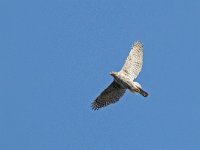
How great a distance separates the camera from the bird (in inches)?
1917

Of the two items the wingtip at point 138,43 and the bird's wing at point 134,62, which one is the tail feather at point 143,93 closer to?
the bird's wing at point 134,62

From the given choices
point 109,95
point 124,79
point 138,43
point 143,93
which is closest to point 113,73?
point 124,79

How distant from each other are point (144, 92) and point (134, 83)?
1086mm

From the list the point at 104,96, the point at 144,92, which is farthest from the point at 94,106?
the point at 144,92

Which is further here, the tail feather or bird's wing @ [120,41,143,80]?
bird's wing @ [120,41,143,80]

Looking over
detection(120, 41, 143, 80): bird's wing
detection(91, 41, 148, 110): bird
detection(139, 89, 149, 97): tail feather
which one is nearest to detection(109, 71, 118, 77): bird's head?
detection(91, 41, 148, 110): bird

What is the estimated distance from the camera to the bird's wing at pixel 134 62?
49469 millimetres

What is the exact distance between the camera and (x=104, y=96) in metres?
50.2

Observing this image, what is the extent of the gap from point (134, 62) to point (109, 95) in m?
2.81

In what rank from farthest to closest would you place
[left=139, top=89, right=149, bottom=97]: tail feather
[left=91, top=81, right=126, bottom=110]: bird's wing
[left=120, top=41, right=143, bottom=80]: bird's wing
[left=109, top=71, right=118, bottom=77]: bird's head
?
1. [left=91, top=81, right=126, bottom=110]: bird's wing
2. [left=120, top=41, right=143, bottom=80]: bird's wing
3. [left=109, top=71, right=118, bottom=77]: bird's head
4. [left=139, top=89, right=149, bottom=97]: tail feather

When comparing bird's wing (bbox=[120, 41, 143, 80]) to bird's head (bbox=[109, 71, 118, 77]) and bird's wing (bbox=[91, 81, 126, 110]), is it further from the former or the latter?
bird's wing (bbox=[91, 81, 126, 110])

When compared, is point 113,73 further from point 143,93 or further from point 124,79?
point 143,93

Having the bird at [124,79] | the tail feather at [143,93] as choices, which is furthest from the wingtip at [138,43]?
the tail feather at [143,93]

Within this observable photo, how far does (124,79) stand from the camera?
4856cm
